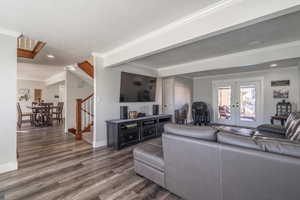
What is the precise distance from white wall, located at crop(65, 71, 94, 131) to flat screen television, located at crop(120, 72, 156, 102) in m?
2.54

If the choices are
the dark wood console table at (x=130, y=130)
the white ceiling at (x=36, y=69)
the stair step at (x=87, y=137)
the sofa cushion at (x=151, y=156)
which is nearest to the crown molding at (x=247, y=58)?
the dark wood console table at (x=130, y=130)

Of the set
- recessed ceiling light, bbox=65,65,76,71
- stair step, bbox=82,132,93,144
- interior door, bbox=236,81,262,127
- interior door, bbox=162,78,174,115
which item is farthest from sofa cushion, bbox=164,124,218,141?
interior door, bbox=236,81,262,127

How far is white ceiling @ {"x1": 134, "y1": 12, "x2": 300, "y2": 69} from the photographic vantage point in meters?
2.38

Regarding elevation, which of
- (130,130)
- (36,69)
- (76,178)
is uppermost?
(36,69)

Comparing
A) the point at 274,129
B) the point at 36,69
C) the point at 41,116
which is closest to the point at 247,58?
the point at 274,129

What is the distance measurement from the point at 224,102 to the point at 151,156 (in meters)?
5.67

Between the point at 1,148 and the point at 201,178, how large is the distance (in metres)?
3.18

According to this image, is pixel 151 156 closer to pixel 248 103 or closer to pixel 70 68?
pixel 70 68

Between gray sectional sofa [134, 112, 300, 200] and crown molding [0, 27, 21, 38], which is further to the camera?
crown molding [0, 27, 21, 38]

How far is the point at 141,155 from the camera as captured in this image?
2170 mm

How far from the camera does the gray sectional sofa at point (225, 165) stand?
1.11 m

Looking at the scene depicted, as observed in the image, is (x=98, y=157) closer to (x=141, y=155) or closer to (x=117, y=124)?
(x=117, y=124)

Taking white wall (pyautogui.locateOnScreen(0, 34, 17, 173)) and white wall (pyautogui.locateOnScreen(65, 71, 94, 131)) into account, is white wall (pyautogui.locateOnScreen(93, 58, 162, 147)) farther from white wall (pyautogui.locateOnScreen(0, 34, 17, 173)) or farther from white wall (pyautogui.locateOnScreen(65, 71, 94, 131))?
white wall (pyautogui.locateOnScreen(65, 71, 94, 131))

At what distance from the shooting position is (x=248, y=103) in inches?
232
